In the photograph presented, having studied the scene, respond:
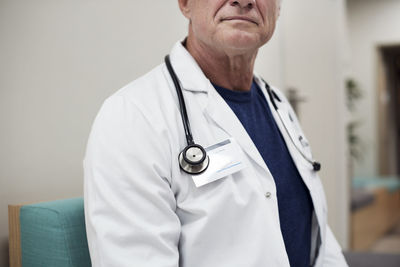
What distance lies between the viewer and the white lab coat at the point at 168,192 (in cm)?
93

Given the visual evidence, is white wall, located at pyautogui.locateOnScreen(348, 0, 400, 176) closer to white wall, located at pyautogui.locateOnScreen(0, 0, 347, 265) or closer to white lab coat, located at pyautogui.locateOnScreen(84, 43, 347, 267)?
white wall, located at pyautogui.locateOnScreen(0, 0, 347, 265)

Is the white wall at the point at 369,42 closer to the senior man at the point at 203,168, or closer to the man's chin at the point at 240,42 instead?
the senior man at the point at 203,168

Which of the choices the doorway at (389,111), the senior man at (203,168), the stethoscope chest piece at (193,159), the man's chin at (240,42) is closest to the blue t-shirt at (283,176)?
the senior man at (203,168)

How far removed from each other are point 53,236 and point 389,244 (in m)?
4.16

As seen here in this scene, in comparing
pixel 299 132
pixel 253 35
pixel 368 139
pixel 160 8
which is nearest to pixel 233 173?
pixel 253 35

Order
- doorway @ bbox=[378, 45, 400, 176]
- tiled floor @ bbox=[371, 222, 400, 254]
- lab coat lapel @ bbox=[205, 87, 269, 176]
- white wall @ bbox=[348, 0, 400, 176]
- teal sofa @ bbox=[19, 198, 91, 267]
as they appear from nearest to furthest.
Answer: teal sofa @ bbox=[19, 198, 91, 267] < lab coat lapel @ bbox=[205, 87, 269, 176] < tiled floor @ bbox=[371, 222, 400, 254] < white wall @ bbox=[348, 0, 400, 176] < doorway @ bbox=[378, 45, 400, 176]

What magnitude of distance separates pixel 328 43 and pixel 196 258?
2560 mm

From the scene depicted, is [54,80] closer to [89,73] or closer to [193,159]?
[89,73]

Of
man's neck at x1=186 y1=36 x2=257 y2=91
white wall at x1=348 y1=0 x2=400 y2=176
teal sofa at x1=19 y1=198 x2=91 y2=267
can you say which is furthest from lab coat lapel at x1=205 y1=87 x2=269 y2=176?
white wall at x1=348 y1=0 x2=400 y2=176

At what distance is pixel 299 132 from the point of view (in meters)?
1.51

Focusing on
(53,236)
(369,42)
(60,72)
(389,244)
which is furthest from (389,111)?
(53,236)

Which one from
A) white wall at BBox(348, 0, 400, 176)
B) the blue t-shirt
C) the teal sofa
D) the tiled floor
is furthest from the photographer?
white wall at BBox(348, 0, 400, 176)

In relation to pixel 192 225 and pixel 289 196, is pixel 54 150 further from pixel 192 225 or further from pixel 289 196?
pixel 289 196

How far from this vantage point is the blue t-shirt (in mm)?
1243
